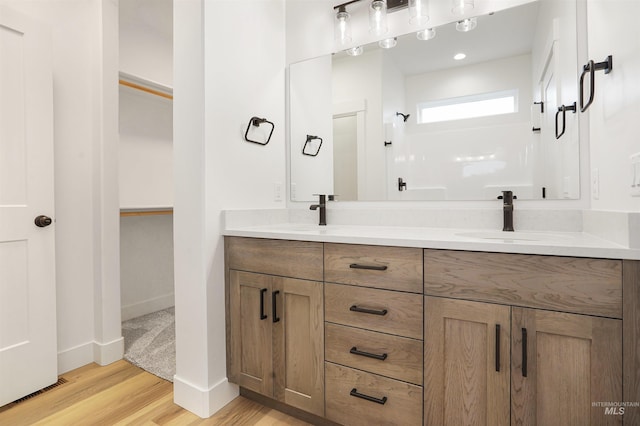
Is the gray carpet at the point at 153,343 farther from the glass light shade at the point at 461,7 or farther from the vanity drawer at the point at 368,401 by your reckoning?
the glass light shade at the point at 461,7

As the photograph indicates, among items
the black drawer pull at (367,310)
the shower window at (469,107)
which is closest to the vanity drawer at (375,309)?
the black drawer pull at (367,310)

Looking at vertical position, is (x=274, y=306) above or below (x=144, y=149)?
below

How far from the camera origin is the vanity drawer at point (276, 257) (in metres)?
1.44

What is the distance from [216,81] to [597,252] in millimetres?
1698

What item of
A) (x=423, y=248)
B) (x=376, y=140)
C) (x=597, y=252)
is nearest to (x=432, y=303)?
(x=423, y=248)

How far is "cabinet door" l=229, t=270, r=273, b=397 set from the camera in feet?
5.16

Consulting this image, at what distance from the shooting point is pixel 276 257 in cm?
155

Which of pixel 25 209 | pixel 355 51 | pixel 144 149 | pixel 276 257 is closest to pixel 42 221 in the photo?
pixel 25 209

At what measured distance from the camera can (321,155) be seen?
6.97 ft

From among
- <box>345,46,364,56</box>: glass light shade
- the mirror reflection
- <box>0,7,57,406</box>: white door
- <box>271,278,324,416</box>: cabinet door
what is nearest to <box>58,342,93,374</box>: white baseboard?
<box>0,7,57,406</box>: white door

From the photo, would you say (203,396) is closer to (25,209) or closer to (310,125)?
(25,209)

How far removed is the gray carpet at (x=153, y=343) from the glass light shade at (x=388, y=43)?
2.29 m

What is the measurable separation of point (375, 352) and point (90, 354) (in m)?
1.91

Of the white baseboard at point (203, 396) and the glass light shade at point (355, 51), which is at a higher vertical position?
the glass light shade at point (355, 51)
